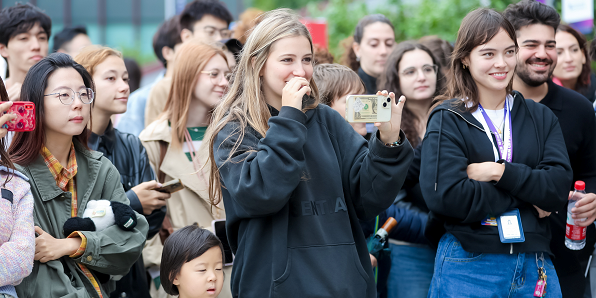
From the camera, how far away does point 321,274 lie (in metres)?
2.52

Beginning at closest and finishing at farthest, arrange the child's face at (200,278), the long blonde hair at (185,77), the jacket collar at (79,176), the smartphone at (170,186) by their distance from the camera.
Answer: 1. the jacket collar at (79,176)
2. the child's face at (200,278)
3. the smartphone at (170,186)
4. the long blonde hair at (185,77)

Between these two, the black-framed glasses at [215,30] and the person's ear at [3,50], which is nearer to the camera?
the person's ear at [3,50]

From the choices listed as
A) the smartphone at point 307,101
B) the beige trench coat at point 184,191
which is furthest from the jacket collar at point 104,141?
Result: the smartphone at point 307,101

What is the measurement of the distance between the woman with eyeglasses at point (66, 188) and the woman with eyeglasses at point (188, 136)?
35.6 inches

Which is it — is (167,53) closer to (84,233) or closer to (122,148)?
(122,148)

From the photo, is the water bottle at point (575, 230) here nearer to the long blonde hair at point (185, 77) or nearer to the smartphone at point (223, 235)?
the smartphone at point (223, 235)

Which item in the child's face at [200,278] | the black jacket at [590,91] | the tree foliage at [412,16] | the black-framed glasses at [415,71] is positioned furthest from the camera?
the tree foliage at [412,16]

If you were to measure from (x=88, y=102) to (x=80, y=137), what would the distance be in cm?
22

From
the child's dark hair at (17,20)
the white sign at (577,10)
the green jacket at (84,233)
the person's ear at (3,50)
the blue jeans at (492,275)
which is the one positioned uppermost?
the white sign at (577,10)

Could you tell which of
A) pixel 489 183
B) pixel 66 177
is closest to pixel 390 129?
pixel 489 183

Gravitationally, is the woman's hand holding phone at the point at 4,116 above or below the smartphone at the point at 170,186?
above

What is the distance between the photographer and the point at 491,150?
3264mm

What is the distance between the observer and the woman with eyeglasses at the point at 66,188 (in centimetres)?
280

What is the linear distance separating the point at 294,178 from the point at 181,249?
1.16 metres
